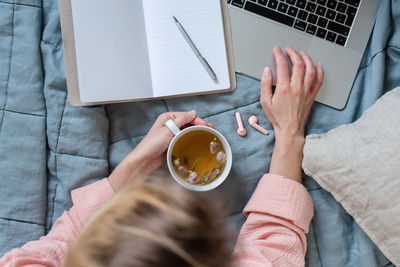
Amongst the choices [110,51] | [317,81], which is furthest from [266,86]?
[110,51]

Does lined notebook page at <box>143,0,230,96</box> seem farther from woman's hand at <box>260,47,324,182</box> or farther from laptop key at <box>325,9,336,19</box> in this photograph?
laptop key at <box>325,9,336,19</box>

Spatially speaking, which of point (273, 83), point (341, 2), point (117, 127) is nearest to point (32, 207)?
point (117, 127)

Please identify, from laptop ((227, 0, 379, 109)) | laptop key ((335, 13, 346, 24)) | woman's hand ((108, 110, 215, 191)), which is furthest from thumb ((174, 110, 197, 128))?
laptop key ((335, 13, 346, 24))

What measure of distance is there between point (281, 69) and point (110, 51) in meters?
0.34

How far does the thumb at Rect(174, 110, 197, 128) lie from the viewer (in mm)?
696

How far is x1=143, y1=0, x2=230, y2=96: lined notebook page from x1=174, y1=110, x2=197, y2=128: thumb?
0.19 feet

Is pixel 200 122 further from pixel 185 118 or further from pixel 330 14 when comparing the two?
pixel 330 14

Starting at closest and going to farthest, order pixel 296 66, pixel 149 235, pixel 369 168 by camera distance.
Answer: pixel 149 235 → pixel 369 168 → pixel 296 66

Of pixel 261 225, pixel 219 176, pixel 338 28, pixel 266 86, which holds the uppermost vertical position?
pixel 338 28

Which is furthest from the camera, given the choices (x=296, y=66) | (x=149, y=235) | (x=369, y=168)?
(x=296, y=66)

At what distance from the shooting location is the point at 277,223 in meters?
0.71

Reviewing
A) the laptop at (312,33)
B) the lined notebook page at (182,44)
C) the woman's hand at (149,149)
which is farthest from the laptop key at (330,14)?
the woman's hand at (149,149)

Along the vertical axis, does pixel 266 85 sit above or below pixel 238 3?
below

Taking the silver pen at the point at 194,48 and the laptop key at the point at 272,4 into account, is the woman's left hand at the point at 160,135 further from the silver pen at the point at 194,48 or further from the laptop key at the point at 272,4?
the laptop key at the point at 272,4
